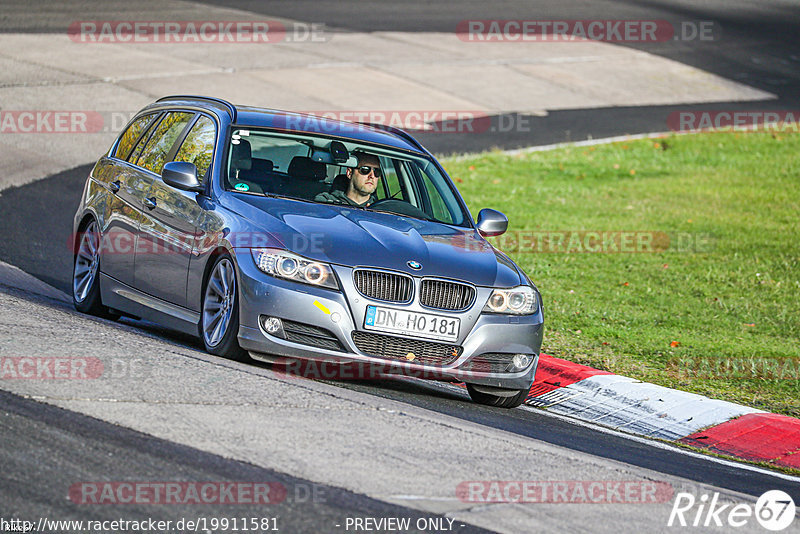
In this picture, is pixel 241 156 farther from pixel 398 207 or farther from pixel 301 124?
pixel 398 207

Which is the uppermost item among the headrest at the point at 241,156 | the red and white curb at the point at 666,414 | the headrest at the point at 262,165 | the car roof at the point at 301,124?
the car roof at the point at 301,124

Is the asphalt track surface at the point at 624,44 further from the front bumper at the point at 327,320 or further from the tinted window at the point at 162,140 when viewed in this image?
the front bumper at the point at 327,320

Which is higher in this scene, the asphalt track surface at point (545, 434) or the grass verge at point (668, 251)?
the asphalt track surface at point (545, 434)

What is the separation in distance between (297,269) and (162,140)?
2.55 m

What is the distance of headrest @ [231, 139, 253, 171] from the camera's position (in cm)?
870

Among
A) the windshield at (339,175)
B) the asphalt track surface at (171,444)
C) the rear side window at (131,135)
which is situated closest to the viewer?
the asphalt track surface at (171,444)

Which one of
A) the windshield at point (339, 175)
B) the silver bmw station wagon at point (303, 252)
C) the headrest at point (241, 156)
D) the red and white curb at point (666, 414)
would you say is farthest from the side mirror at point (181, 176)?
the red and white curb at point (666, 414)

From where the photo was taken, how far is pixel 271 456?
5754mm

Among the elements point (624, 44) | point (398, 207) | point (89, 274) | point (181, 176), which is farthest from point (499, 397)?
point (624, 44)

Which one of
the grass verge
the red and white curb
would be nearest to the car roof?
the red and white curb

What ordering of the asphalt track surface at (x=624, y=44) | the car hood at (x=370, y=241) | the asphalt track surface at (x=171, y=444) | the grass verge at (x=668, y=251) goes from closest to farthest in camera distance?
the asphalt track surface at (x=171, y=444) → the car hood at (x=370, y=241) → the grass verge at (x=668, y=251) → the asphalt track surface at (x=624, y=44)

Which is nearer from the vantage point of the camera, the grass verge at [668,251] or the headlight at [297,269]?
the headlight at [297,269]

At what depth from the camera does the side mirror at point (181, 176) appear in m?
8.38

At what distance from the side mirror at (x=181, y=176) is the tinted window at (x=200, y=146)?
244 mm
